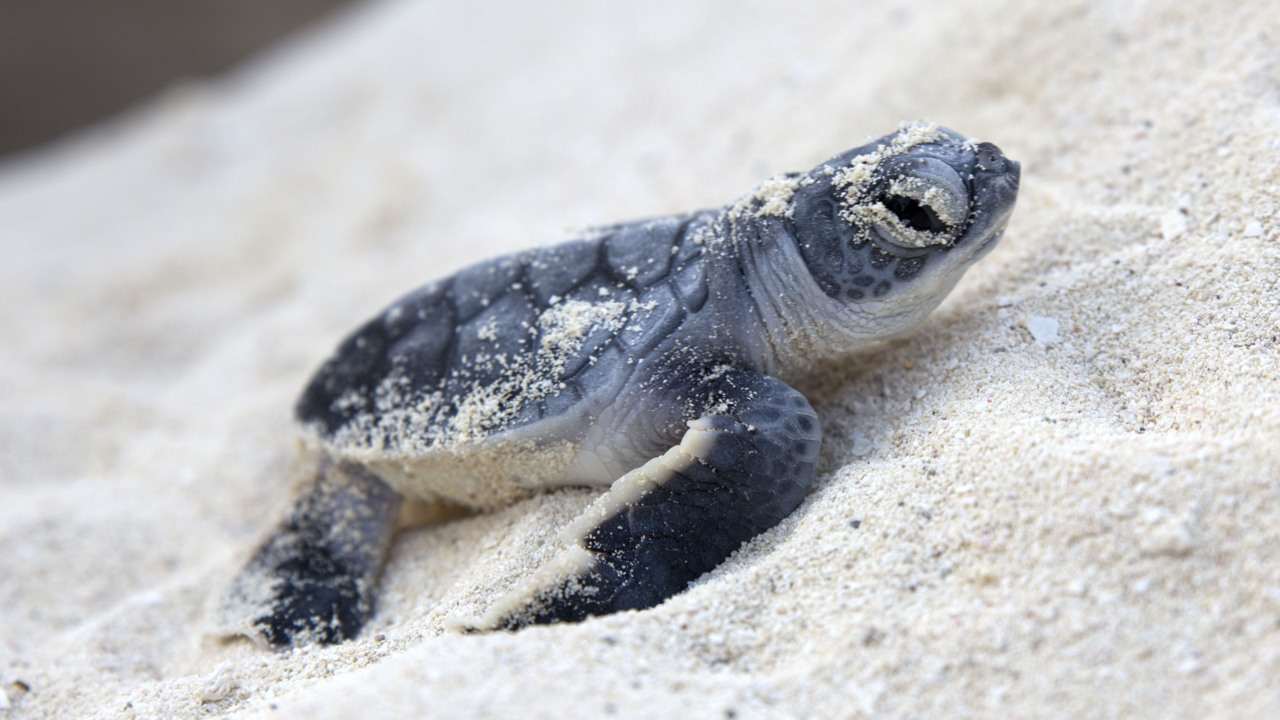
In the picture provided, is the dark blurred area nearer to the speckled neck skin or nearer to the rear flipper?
the rear flipper

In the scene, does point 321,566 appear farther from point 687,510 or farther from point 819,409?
point 819,409

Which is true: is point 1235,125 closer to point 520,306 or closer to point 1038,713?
point 1038,713

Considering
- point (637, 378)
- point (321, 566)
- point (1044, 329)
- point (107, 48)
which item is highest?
point (107, 48)

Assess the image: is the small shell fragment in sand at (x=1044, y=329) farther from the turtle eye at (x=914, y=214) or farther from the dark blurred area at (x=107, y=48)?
the dark blurred area at (x=107, y=48)

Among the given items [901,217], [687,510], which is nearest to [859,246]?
[901,217]

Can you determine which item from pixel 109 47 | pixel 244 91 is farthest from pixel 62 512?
pixel 109 47

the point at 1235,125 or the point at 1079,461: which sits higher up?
the point at 1235,125
